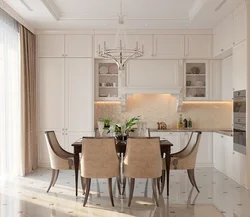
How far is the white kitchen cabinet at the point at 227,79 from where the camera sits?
7160mm

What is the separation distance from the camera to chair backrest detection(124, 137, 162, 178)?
187 inches

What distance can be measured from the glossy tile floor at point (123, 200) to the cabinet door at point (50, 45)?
2.73 metres

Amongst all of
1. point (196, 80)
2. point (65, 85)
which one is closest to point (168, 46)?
point (196, 80)

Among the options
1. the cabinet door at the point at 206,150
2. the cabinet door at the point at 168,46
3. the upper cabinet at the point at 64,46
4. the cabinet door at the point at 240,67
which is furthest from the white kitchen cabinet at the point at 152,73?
the cabinet door at the point at 240,67

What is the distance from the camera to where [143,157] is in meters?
4.79

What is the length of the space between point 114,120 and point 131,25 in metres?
2.13

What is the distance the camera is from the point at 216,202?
16.1 ft

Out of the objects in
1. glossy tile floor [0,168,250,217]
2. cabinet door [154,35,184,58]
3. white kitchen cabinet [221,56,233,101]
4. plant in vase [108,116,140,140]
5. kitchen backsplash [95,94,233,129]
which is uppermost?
cabinet door [154,35,184,58]

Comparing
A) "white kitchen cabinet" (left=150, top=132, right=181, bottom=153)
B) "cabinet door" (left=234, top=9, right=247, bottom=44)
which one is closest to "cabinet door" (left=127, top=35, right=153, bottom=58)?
"white kitchen cabinet" (left=150, top=132, right=181, bottom=153)

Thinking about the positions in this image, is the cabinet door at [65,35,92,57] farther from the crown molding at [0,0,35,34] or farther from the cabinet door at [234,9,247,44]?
the cabinet door at [234,9,247,44]

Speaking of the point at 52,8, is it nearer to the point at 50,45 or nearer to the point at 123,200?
the point at 50,45

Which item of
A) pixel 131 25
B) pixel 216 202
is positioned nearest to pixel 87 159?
pixel 216 202

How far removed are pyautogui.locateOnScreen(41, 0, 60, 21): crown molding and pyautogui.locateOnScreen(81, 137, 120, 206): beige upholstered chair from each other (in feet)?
8.36

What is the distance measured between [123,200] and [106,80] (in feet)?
11.4
